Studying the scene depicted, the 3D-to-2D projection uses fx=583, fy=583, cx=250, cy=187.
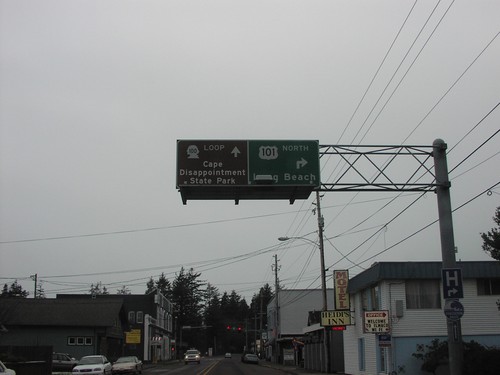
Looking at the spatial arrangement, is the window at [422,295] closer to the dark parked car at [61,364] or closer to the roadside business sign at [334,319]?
the roadside business sign at [334,319]

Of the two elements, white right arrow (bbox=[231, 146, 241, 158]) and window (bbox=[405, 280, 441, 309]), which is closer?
white right arrow (bbox=[231, 146, 241, 158])

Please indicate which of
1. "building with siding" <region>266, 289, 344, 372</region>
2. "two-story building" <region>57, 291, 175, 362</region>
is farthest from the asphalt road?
"two-story building" <region>57, 291, 175, 362</region>

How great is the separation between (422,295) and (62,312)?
34.7 m

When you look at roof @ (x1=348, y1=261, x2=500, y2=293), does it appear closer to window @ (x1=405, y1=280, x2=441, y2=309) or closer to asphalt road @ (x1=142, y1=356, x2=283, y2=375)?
window @ (x1=405, y1=280, x2=441, y2=309)

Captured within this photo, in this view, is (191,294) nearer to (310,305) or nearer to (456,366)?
(310,305)

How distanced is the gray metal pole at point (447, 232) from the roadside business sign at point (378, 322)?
34.0 feet

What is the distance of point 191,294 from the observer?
14512 cm

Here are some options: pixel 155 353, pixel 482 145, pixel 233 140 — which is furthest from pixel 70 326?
pixel 482 145

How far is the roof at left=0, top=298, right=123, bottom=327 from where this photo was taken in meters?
50.5

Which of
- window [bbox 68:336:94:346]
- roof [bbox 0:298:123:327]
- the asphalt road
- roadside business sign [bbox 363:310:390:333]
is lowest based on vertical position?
the asphalt road

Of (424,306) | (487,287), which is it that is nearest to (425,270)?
(424,306)

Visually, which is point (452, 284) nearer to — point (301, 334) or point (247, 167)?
point (247, 167)

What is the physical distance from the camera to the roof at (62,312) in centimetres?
5050

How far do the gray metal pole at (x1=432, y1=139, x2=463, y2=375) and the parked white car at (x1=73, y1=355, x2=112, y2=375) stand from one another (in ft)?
65.4
